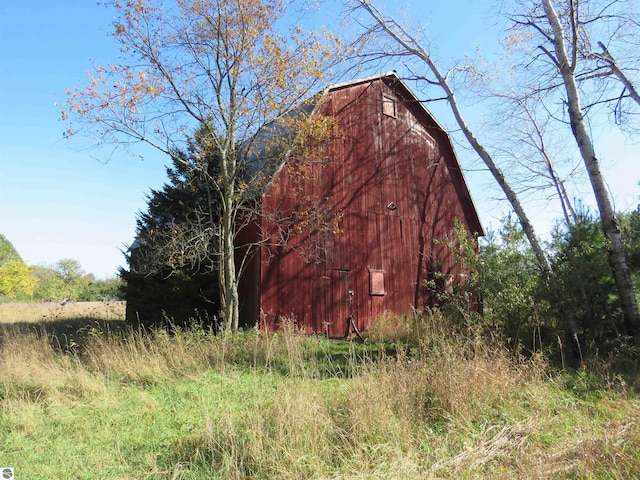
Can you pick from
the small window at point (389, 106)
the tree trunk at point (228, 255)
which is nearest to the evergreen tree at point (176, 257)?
the tree trunk at point (228, 255)

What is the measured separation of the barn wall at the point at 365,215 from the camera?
A: 1192cm

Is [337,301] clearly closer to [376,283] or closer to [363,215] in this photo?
[376,283]

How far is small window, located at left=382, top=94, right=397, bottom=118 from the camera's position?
48.3 ft

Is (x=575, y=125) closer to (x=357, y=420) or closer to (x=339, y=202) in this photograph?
(x=339, y=202)

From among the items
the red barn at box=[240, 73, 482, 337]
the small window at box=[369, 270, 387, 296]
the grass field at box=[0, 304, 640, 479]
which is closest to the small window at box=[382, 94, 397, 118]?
the red barn at box=[240, 73, 482, 337]

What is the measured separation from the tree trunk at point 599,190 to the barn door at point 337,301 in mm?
6703

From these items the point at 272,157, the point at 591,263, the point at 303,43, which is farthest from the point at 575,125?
the point at 272,157

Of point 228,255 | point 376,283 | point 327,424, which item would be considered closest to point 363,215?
point 376,283

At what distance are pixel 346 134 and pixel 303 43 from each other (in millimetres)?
3913

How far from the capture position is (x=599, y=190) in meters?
8.35

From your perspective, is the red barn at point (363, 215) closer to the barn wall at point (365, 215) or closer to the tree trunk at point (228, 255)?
the barn wall at point (365, 215)

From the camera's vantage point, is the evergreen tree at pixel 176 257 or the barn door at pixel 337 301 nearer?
the evergreen tree at pixel 176 257

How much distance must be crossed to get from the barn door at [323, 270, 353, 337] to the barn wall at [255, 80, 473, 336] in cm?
3

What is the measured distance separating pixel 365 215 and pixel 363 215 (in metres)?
0.09
